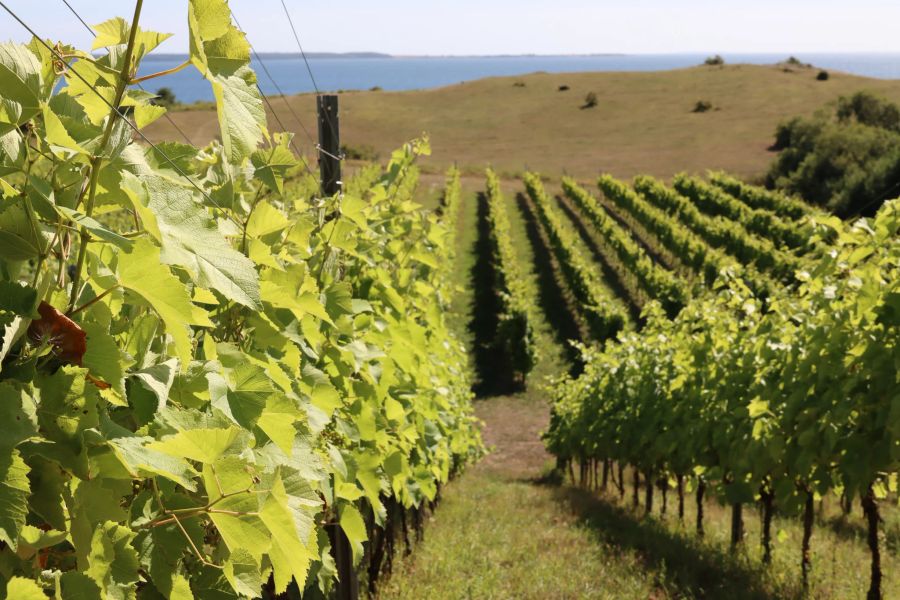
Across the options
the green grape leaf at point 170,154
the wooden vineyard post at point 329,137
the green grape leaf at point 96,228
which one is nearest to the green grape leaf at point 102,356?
the green grape leaf at point 96,228

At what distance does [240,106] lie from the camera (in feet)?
3.41

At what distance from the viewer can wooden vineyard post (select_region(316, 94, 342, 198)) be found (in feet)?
14.2

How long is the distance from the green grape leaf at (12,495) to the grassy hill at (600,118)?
5443 centimetres

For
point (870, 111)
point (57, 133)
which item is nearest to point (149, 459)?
point (57, 133)

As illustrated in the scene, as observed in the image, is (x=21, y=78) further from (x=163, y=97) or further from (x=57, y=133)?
(x=163, y=97)

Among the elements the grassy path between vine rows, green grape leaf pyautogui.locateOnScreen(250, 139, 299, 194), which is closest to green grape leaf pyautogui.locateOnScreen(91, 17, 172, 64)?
green grape leaf pyautogui.locateOnScreen(250, 139, 299, 194)

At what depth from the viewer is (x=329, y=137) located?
4.46 meters

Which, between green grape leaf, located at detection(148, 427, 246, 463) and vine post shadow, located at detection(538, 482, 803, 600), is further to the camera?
vine post shadow, located at detection(538, 482, 803, 600)

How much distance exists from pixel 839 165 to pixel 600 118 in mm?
36361

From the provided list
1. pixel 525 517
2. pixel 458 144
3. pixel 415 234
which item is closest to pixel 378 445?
pixel 415 234

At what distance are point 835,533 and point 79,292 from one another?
9.11 metres

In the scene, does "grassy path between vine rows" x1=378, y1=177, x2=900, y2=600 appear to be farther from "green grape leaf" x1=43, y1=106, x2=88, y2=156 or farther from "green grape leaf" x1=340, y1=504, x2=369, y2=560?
"green grape leaf" x1=43, y1=106, x2=88, y2=156

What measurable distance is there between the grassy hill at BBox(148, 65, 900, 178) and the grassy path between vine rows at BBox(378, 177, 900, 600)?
47393 mm

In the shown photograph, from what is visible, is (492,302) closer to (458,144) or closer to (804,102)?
(458,144)
